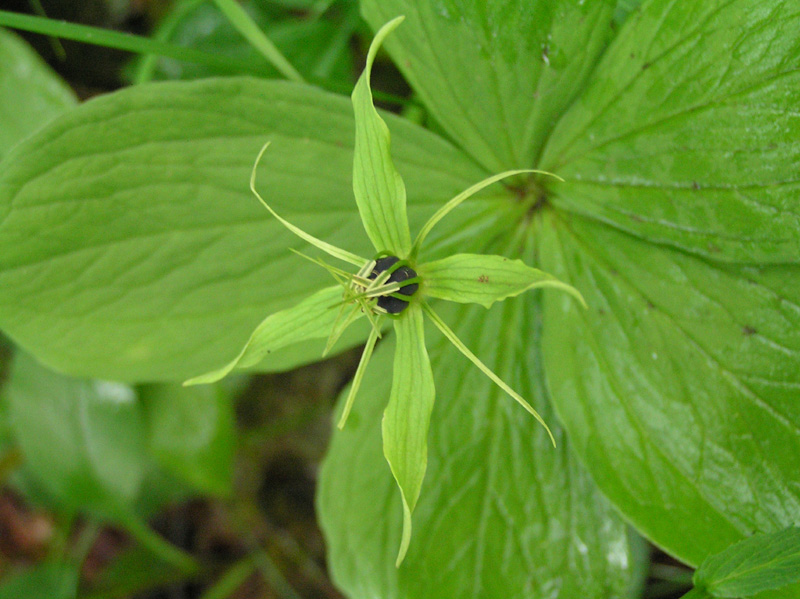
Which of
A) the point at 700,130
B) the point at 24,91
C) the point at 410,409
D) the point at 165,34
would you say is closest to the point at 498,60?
the point at 700,130

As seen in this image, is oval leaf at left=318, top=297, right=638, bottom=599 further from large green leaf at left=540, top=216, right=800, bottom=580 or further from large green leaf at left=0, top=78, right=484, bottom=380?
large green leaf at left=0, top=78, right=484, bottom=380

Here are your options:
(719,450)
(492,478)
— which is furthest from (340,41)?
(719,450)

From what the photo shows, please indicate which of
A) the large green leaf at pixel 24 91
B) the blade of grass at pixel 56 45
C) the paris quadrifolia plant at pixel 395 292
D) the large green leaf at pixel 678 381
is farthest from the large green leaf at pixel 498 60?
the blade of grass at pixel 56 45

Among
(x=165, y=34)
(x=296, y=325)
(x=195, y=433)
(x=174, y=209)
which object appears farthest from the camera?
(x=195, y=433)

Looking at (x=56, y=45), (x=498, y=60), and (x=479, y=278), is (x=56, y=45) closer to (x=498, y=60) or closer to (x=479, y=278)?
(x=498, y=60)

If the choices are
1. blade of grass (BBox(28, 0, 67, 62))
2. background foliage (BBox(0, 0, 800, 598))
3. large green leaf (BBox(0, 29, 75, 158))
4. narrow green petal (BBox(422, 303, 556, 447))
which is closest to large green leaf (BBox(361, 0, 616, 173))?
background foliage (BBox(0, 0, 800, 598))

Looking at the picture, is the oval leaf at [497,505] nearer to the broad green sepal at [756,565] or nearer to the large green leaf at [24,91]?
the broad green sepal at [756,565]
